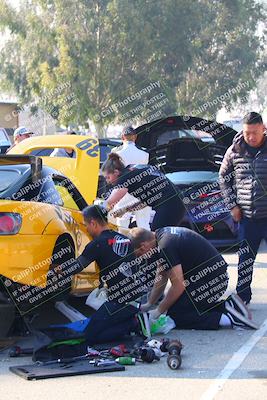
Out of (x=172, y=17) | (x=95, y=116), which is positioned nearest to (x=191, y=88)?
(x=172, y=17)

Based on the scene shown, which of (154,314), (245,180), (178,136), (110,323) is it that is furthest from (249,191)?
(178,136)

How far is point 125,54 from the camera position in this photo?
4150cm

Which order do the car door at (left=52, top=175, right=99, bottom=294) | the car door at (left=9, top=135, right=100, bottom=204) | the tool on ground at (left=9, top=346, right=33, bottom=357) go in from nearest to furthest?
the tool on ground at (left=9, top=346, right=33, bottom=357)
the car door at (left=52, top=175, right=99, bottom=294)
the car door at (left=9, top=135, right=100, bottom=204)

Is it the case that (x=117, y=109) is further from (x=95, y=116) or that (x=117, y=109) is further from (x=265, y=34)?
(x=265, y=34)

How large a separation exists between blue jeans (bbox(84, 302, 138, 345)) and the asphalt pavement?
51 cm

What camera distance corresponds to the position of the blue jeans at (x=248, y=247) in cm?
803

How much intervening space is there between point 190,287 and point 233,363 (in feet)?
4.49

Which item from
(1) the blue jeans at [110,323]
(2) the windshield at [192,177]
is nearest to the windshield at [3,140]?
(2) the windshield at [192,177]

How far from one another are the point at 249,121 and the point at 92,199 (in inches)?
109

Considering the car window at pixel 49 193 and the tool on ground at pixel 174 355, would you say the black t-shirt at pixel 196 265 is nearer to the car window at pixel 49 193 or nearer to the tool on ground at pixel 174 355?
the car window at pixel 49 193

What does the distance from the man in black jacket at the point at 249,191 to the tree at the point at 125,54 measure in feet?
105

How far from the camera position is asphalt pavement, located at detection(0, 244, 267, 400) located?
5402mm

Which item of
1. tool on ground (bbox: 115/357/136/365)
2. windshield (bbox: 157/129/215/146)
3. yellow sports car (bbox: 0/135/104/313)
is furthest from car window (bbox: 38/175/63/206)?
windshield (bbox: 157/129/215/146)

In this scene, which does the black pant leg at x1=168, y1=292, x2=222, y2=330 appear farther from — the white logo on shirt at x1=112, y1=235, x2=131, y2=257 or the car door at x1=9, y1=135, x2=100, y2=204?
the car door at x1=9, y1=135, x2=100, y2=204
